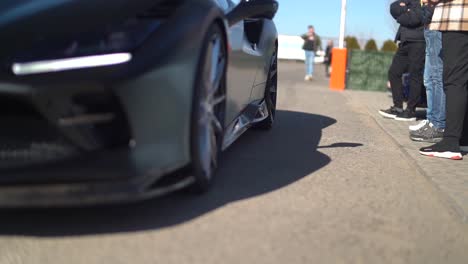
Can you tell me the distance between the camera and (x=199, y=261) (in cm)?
216

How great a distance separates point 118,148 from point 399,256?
129 cm

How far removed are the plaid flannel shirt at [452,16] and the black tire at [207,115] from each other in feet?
7.10

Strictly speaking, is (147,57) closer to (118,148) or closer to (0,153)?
(118,148)

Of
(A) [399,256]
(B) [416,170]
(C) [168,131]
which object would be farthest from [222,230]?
(B) [416,170]

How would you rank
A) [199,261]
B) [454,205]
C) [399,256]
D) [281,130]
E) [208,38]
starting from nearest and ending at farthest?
[199,261], [399,256], [208,38], [454,205], [281,130]

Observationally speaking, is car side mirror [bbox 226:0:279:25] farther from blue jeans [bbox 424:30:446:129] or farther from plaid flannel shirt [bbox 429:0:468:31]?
blue jeans [bbox 424:30:446:129]

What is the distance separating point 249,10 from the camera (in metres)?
3.40

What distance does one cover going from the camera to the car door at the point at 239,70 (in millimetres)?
3324

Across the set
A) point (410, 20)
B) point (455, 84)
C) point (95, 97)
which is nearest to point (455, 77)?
point (455, 84)

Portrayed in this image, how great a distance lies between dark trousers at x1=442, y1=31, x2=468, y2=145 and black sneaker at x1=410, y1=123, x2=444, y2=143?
3.03ft

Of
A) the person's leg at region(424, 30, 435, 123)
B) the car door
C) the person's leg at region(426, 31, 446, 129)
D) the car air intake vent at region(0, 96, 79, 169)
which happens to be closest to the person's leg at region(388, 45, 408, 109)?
the person's leg at region(424, 30, 435, 123)

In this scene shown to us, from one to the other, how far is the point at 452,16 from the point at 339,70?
8706mm

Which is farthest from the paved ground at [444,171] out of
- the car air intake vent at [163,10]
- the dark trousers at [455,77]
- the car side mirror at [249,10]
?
the car air intake vent at [163,10]

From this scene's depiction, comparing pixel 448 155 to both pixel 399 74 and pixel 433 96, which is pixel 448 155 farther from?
pixel 399 74
